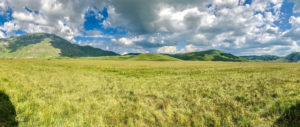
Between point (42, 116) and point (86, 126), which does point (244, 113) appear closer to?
point (86, 126)

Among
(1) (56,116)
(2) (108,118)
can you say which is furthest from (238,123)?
(1) (56,116)

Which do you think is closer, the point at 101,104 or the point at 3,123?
the point at 3,123

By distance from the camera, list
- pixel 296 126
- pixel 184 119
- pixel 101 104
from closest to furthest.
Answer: pixel 296 126
pixel 184 119
pixel 101 104

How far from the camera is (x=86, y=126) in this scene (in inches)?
173

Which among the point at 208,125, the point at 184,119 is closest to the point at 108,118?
the point at 184,119

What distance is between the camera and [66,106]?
19.5 feet

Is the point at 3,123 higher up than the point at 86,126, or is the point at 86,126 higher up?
the point at 3,123

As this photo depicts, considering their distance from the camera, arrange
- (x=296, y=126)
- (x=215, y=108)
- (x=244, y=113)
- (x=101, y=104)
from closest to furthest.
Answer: (x=296, y=126), (x=244, y=113), (x=215, y=108), (x=101, y=104)

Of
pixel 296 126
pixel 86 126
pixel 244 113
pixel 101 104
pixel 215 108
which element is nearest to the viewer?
pixel 296 126

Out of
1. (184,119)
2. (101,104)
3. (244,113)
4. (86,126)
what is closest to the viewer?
(86,126)

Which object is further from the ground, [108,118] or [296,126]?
[296,126]

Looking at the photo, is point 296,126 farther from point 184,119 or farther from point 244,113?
point 184,119

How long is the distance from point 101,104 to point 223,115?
5.92 m

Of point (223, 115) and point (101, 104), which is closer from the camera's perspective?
point (223, 115)
